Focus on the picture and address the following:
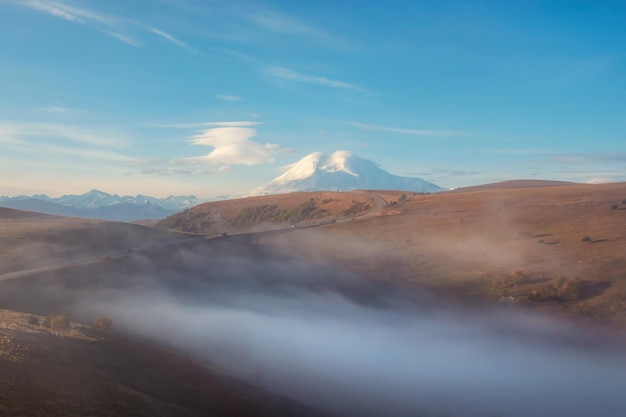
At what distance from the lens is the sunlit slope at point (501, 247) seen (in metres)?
47.0

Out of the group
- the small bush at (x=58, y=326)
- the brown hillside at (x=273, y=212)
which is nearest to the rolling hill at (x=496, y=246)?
the brown hillside at (x=273, y=212)

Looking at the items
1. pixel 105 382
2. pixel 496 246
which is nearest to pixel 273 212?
pixel 496 246

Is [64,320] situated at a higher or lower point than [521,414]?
higher

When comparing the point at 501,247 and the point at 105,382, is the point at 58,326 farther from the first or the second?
the point at 501,247

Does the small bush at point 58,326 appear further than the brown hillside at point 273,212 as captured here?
No

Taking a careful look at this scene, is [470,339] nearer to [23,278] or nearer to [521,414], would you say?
[521,414]

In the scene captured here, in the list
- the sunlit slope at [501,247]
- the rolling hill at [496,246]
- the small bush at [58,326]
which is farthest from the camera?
the sunlit slope at [501,247]

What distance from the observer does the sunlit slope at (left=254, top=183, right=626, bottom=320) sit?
154ft

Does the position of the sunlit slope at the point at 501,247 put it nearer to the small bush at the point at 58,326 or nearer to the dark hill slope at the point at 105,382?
the dark hill slope at the point at 105,382

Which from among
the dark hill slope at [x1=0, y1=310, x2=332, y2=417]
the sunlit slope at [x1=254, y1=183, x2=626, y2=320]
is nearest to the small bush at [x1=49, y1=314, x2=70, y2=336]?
the dark hill slope at [x1=0, y1=310, x2=332, y2=417]

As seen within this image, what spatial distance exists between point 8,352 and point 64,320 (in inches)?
347

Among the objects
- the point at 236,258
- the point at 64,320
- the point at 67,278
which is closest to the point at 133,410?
the point at 64,320

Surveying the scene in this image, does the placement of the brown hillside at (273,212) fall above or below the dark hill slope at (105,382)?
above

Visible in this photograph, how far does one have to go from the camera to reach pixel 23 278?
41.9 meters
